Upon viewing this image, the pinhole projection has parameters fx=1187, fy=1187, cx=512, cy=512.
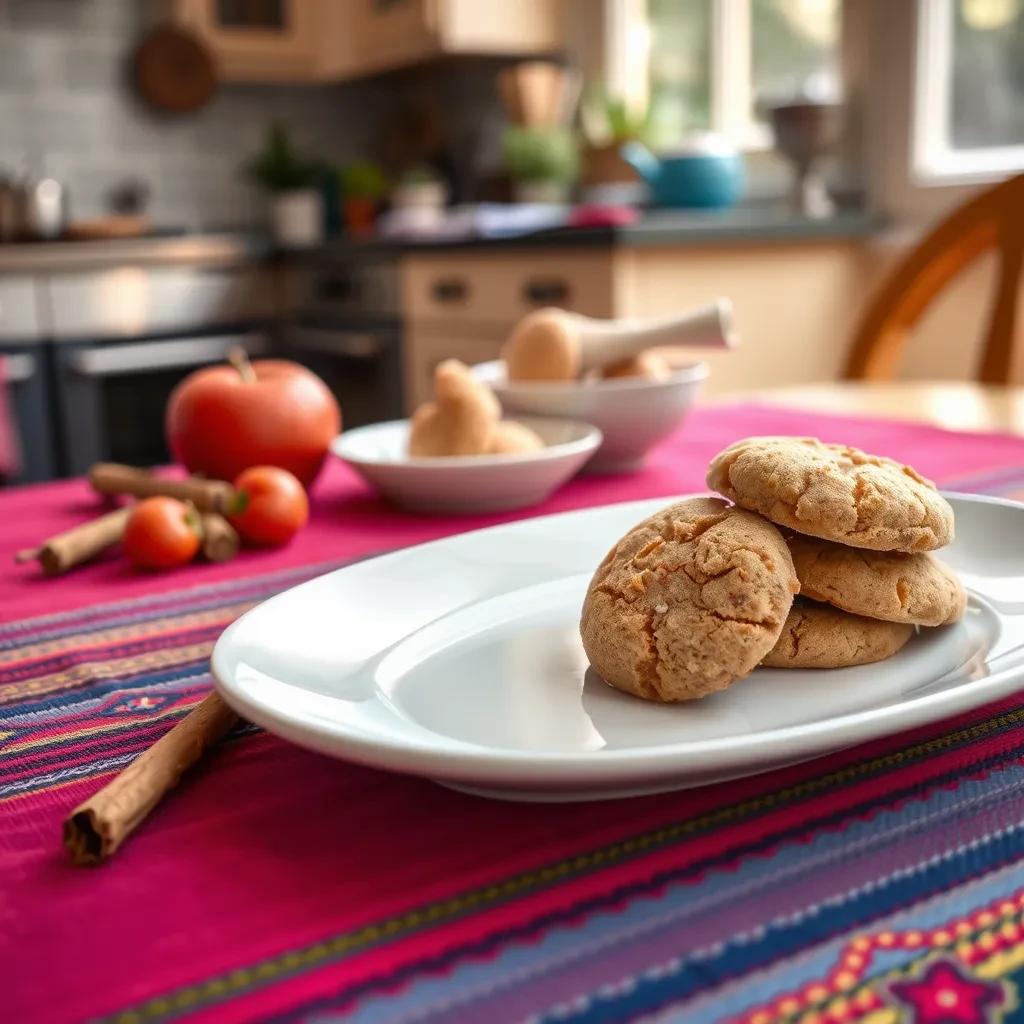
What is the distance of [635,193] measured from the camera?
130 inches

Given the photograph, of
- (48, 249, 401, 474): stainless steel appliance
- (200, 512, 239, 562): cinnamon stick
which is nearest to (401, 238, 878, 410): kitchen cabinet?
(48, 249, 401, 474): stainless steel appliance

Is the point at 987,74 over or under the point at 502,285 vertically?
over

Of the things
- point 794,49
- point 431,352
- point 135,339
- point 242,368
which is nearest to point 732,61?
point 794,49

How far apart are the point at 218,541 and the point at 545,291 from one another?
5.79 ft

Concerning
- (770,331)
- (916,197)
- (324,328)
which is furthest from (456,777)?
(324,328)

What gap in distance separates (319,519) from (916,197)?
210 cm

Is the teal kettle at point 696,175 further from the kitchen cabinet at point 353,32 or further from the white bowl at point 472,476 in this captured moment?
the white bowl at point 472,476

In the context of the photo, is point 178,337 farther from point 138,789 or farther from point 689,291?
point 138,789

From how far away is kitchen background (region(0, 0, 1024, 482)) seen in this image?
2.54 meters

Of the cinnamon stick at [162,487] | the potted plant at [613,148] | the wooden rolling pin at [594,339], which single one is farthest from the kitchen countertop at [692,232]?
the cinnamon stick at [162,487]

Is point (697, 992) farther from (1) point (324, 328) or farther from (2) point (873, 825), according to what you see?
(1) point (324, 328)

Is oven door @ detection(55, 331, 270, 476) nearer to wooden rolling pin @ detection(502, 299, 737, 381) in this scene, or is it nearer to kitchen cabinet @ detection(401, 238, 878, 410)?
kitchen cabinet @ detection(401, 238, 878, 410)

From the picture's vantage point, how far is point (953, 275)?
1.78m

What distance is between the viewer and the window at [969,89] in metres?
2.42
